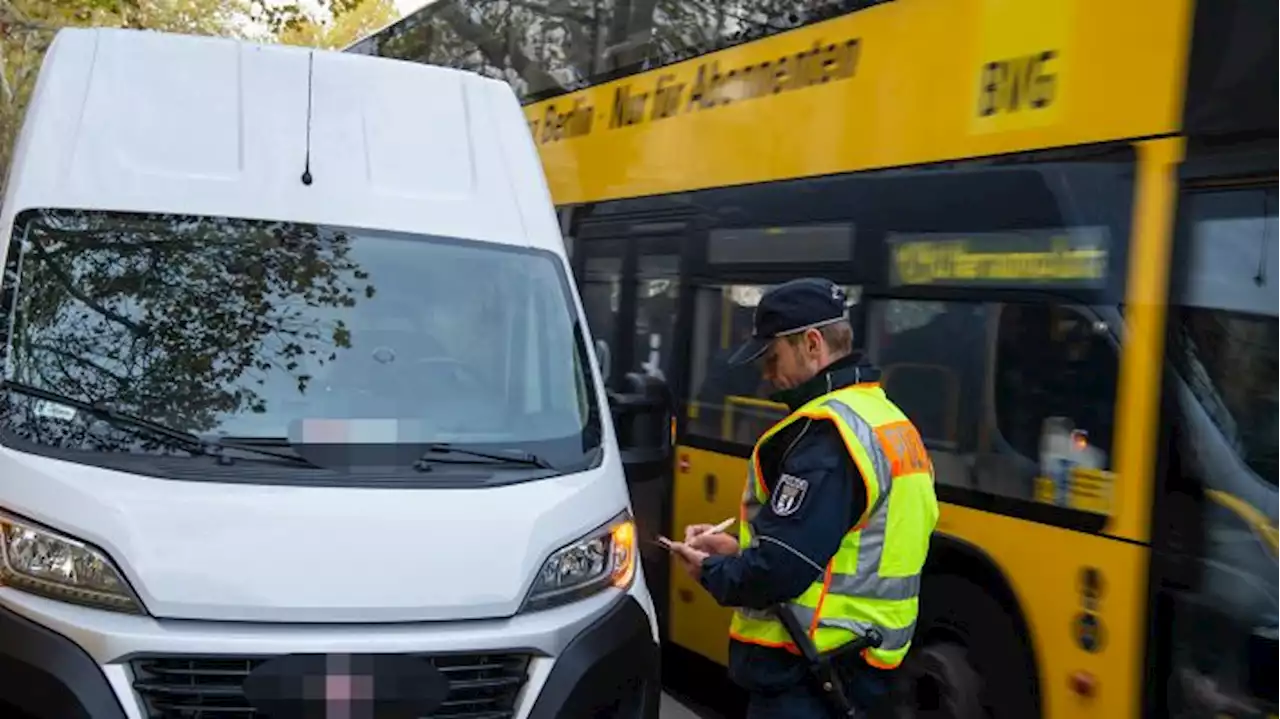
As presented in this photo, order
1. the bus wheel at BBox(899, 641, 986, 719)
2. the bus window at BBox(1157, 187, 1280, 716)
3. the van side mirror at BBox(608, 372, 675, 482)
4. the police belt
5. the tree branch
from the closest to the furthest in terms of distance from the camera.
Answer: the police belt < the bus window at BBox(1157, 187, 1280, 716) < the tree branch < the bus wheel at BBox(899, 641, 986, 719) < the van side mirror at BBox(608, 372, 675, 482)

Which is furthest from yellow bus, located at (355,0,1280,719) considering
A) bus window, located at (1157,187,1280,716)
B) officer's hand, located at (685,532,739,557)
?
officer's hand, located at (685,532,739,557)

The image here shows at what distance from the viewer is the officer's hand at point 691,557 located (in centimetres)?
340

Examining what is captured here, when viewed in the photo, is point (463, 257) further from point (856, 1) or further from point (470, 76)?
point (856, 1)

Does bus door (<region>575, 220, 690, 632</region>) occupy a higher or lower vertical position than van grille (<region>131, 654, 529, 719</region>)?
higher

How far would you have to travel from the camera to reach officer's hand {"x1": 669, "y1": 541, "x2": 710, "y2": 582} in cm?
340

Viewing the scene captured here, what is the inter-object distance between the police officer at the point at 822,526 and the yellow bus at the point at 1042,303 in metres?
1.10

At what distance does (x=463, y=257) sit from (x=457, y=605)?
150 centimetres

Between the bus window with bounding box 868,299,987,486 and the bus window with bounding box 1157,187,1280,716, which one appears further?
the bus window with bounding box 868,299,987,486

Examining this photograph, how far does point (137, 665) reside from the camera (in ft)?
11.2

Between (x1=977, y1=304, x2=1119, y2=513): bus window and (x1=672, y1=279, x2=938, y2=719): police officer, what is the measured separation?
1.14 meters

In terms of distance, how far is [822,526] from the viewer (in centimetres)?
309

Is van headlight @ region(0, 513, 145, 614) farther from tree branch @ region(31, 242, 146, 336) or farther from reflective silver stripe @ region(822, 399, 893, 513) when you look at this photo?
reflective silver stripe @ region(822, 399, 893, 513)

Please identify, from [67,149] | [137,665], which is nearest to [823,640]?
[137,665]

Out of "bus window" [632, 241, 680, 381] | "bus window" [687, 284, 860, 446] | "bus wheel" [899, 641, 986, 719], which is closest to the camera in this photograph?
"bus wheel" [899, 641, 986, 719]
